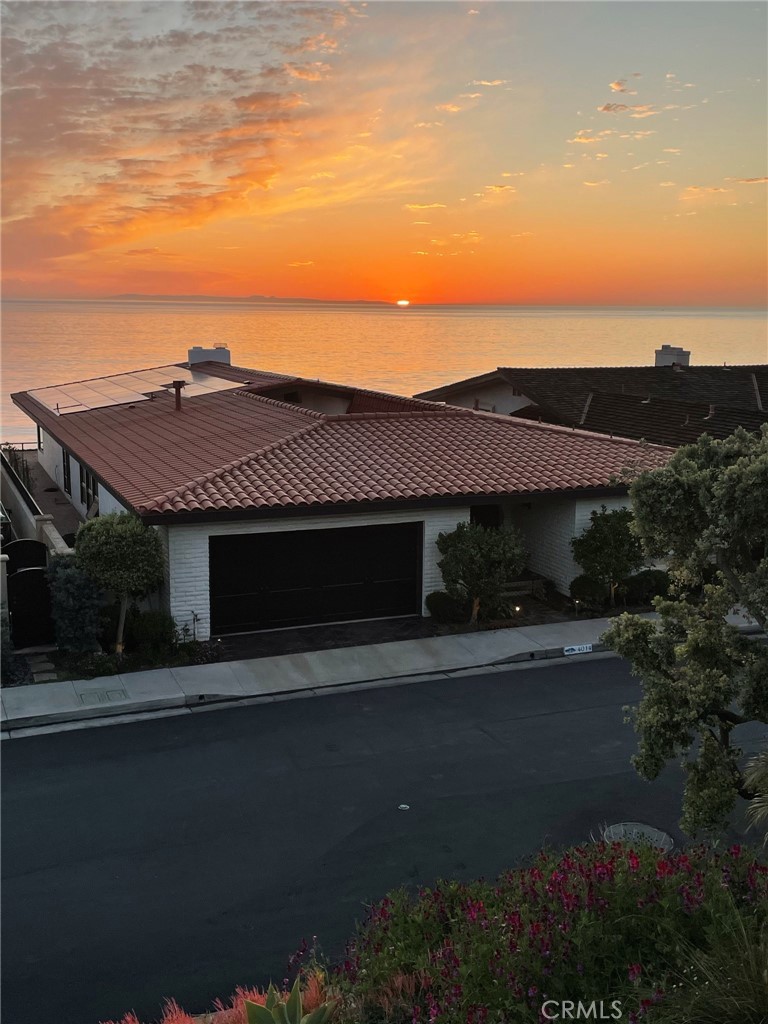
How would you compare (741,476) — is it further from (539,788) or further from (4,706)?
(4,706)

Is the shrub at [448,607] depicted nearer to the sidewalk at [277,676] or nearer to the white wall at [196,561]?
the sidewalk at [277,676]

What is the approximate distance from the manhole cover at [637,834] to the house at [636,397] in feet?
59.2

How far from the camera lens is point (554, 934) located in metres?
7.71

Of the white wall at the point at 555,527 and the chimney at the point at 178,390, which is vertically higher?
the chimney at the point at 178,390

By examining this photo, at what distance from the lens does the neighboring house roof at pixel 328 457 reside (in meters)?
20.0

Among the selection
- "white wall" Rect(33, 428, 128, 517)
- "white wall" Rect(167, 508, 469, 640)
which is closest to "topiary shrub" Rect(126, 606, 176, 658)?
"white wall" Rect(167, 508, 469, 640)

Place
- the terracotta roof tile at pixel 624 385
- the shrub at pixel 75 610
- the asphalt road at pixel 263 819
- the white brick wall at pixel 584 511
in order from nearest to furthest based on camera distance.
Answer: the asphalt road at pixel 263 819 → the shrub at pixel 75 610 → the white brick wall at pixel 584 511 → the terracotta roof tile at pixel 624 385

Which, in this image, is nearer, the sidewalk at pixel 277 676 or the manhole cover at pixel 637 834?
the manhole cover at pixel 637 834

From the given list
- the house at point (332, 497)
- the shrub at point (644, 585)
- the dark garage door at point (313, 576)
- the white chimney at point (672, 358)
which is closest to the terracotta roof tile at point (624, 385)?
the white chimney at point (672, 358)

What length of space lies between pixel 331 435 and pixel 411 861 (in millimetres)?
13624

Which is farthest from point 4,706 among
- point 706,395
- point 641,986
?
point 706,395

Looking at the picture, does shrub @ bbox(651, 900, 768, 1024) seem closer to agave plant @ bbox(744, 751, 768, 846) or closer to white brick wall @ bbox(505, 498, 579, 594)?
agave plant @ bbox(744, 751, 768, 846)

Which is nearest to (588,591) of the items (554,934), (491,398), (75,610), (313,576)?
(313,576)

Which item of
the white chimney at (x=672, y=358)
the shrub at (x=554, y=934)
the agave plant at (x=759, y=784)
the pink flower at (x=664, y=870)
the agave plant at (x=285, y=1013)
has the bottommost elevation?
the agave plant at (x=285, y=1013)
